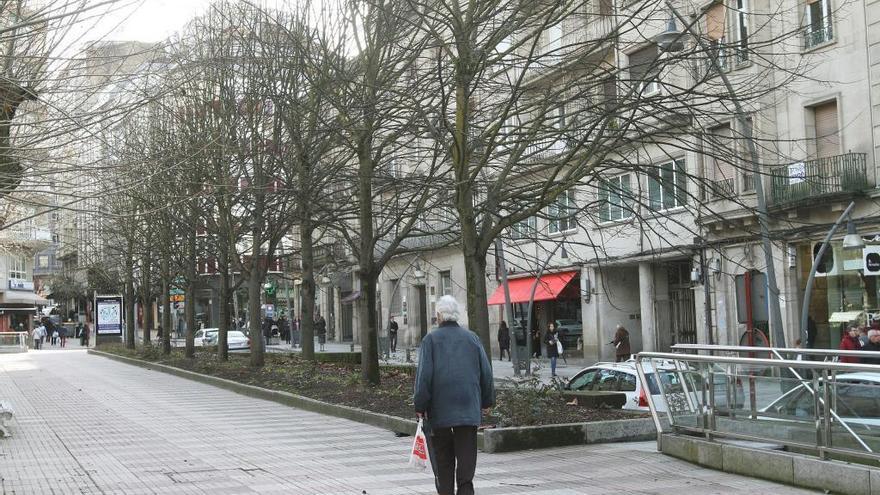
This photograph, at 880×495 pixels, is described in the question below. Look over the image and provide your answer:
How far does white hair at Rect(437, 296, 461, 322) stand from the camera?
26.6 feet

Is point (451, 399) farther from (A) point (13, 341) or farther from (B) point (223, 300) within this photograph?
(A) point (13, 341)

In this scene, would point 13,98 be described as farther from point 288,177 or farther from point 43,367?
point 43,367

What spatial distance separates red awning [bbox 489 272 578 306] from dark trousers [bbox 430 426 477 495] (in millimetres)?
30043

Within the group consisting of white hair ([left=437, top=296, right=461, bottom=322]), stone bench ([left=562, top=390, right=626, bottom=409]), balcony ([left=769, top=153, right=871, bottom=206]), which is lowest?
stone bench ([left=562, top=390, right=626, bottom=409])

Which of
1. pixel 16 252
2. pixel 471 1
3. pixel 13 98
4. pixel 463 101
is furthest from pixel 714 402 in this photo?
pixel 16 252

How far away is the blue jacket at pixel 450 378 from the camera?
25.7 ft

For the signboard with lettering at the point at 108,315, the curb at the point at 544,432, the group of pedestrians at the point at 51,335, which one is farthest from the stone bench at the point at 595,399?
the group of pedestrians at the point at 51,335

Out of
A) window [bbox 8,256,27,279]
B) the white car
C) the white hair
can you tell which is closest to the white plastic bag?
the white hair

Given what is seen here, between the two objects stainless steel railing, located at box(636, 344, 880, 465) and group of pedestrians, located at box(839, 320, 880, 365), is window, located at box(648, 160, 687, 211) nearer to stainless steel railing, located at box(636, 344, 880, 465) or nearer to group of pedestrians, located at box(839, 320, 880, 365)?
stainless steel railing, located at box(636, 344, 880, 465)

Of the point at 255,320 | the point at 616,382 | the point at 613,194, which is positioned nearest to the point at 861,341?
the point at 613,194

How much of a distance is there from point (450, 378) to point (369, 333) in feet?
34.4

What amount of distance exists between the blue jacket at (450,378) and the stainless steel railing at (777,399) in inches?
130

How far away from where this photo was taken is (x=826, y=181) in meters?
26.7

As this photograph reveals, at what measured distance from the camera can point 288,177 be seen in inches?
861
